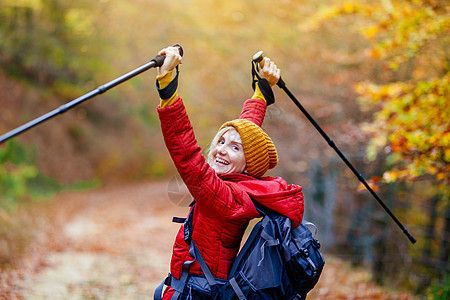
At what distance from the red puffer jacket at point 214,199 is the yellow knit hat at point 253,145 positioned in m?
0.09

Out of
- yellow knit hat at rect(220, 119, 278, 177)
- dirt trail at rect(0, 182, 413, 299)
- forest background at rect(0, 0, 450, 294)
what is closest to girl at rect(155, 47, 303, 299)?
yellow knit hat at rect(220, 119, 278, 177)

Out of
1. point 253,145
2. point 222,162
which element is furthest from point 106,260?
point 253,145

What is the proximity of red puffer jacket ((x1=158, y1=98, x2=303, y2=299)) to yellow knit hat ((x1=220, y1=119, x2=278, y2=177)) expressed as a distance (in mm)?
94

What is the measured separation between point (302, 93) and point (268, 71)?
7.19 metres

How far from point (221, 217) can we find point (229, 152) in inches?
17.1

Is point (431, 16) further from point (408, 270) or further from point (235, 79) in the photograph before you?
point (235, 79)

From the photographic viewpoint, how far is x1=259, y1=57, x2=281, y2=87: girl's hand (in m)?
2.85

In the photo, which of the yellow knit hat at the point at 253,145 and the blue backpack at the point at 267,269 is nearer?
Answer: the blue backpack at the point at 267,269

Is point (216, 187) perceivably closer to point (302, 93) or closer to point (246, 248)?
point (246, 248)

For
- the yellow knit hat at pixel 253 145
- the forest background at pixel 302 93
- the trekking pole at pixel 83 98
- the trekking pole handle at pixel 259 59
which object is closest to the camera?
the trekking pole at pixel 83 98

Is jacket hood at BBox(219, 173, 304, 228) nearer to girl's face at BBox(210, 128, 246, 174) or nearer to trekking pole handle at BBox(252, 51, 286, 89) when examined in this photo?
girl's face at BBox(210, 128, 246, 174)

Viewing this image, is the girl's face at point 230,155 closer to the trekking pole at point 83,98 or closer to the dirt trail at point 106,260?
the trekking pole at point 83,98

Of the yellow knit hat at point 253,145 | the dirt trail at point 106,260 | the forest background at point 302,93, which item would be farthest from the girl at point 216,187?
the dirt trail at point 106,260

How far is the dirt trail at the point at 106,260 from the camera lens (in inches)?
251
